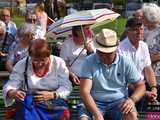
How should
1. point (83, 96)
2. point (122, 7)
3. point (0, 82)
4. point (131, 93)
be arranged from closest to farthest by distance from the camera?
point (83, 96) < point (131, 93) < point (0, 82) < point (122, 7)

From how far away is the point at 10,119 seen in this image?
558 centimetres

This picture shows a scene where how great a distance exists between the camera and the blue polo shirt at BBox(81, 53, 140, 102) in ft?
17.8

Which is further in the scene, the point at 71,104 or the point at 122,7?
the point at 122,7

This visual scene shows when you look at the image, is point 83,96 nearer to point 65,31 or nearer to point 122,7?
point 65,31

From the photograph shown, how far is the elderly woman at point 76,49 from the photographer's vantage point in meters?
6.60

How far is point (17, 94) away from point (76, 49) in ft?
4.87

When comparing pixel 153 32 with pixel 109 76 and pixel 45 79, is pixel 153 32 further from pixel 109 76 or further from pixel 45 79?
pixel 45 79

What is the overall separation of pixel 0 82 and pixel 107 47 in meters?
3.38

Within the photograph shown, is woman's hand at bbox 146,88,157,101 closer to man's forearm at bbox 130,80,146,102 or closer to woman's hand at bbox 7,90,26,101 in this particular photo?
man's forearm at bbox 130,80,146,102

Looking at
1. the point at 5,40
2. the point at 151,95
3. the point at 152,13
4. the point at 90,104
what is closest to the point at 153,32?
the point at 152,13

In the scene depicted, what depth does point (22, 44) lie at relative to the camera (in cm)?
673

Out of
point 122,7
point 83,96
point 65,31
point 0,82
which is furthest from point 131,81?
point 122,7

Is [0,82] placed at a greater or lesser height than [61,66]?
lesser

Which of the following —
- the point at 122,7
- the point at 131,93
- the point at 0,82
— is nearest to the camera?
the point at 131,93
